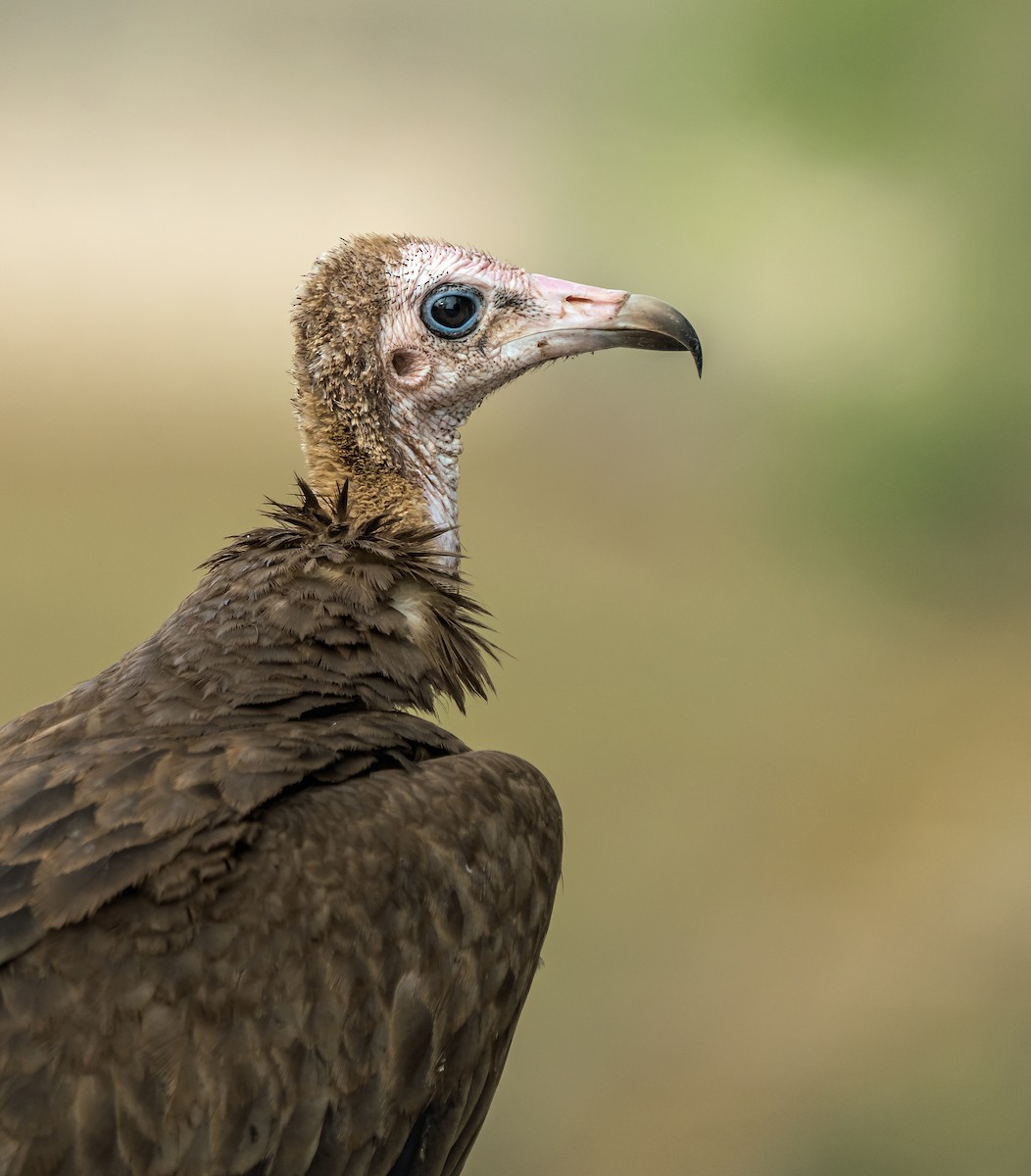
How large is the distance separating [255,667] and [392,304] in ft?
3.12

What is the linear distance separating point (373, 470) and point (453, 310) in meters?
0.44

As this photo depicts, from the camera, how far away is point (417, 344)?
126 inches

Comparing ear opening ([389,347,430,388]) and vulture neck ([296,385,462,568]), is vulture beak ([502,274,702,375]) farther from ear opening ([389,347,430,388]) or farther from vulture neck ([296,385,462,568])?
vulture neck ([296,385,462,568])

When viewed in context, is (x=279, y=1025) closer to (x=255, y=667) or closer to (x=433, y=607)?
(x=255, y=667)

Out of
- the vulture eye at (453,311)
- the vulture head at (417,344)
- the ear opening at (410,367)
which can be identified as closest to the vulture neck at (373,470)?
the vulture head at (417,344)

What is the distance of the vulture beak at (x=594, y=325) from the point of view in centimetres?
315

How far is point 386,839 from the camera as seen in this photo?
2.31m

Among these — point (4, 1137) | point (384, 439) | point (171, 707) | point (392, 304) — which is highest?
point (392, 304)

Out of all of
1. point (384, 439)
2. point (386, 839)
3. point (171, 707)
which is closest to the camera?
point (386, 839)

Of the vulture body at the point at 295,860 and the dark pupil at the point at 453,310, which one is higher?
the dark pupil at the point at 453,310

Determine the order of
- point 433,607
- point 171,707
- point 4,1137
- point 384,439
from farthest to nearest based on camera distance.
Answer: point 384,439, point 433,607, point 171,707, point 4,1137

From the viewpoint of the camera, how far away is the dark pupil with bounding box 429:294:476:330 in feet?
10.5

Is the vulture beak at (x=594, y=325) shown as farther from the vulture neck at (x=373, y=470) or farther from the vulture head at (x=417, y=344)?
the vulture neck at (x=373, y=470)

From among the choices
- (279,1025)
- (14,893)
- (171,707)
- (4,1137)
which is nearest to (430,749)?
(171,707)
